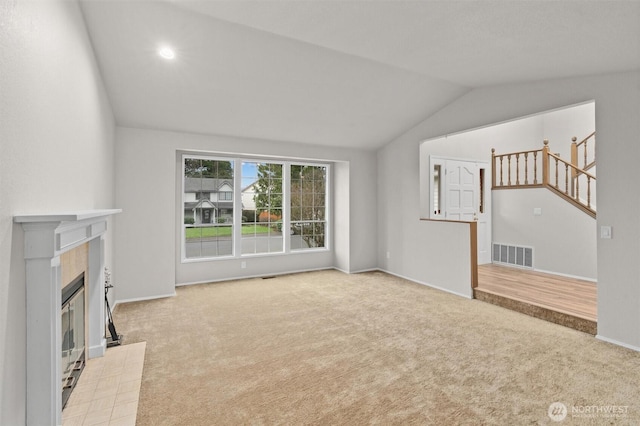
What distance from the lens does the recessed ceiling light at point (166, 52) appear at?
315cm

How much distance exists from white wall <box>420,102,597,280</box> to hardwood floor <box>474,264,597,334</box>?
42cm

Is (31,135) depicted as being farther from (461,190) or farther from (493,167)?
(493,167)

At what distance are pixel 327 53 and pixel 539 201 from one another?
193 inches

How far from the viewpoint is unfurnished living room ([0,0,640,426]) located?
2031 millimetres

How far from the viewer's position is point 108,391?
7.71 feet

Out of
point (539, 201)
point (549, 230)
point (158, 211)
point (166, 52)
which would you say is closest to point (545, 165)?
point (539, 201)

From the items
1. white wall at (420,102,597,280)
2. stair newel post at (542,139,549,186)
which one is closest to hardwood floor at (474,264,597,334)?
white wall at (420,102,597,280)

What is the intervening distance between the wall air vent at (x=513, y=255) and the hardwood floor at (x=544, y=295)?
32 cm

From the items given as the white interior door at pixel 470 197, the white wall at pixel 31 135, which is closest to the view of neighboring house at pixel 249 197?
the white wall at pixel 31 135

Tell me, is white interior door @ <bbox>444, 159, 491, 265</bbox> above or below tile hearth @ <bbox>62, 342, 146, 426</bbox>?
above

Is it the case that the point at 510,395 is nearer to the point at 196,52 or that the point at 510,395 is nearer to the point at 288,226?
the point at 196,52

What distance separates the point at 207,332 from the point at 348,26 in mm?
3334

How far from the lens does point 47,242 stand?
161cm

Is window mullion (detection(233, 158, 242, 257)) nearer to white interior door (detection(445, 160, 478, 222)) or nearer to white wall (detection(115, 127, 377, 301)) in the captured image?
white wall (detection(115, 127, 377, 301))
